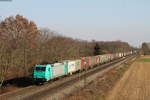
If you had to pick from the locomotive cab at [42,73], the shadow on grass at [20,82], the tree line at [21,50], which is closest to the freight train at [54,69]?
the locomotive cab at [42,73]

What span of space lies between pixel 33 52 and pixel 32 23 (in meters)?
23.7

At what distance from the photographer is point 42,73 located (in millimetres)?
26078

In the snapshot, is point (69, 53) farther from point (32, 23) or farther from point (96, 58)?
point (32, 23)

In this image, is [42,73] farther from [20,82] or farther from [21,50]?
[21,50]

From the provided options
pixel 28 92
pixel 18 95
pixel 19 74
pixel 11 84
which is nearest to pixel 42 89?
pixel 28 92

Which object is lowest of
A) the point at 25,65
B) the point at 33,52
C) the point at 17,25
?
the point at 25,65

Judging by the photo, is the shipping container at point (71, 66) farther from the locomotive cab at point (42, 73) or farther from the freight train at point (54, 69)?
the locomotive cab at point (42, 73)

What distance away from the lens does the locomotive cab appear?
26.0 meters

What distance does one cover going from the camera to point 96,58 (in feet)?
183

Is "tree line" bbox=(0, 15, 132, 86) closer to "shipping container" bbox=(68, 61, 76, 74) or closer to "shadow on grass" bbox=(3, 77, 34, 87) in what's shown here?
"shadow on grass" bbox=(3, 77, 34, 87)

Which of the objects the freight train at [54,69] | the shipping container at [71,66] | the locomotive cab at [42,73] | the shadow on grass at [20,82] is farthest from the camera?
the shipping container at [71,66]

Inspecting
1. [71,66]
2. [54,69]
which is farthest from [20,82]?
[71,66]

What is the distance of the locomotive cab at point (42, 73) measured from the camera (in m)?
26.0

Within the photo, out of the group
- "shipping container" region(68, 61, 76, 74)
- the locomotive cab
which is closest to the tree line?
the locomotive cab
